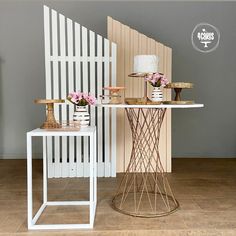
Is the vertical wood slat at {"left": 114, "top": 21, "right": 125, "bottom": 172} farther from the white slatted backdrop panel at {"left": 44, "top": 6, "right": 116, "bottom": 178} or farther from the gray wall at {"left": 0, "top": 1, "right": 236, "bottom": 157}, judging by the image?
the gray wall at {"left": 0, "top": 1, "right": 236, "bottom": 157}

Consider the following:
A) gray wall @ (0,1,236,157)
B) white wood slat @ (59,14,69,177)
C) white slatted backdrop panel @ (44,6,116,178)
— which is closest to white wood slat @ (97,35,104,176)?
white slatted backdrop panel @ (44,6,116,178)

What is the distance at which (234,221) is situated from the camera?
2.35 m

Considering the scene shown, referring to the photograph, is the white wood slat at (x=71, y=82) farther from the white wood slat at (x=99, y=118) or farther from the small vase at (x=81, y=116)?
the small vase at (x=81, y=116)

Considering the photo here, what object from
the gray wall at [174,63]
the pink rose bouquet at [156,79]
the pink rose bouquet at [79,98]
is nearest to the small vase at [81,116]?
the pink rose bouquet at [79,98]

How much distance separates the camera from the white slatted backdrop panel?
3.66 m

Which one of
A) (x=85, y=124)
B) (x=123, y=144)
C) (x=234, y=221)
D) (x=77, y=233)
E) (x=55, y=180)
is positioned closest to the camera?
(x=77, y=233)

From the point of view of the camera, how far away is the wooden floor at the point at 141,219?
2189 mm

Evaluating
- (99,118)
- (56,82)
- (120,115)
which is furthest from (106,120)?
(56,82)

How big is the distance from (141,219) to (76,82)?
206cm

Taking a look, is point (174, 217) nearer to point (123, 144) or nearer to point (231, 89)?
point (123, 144)

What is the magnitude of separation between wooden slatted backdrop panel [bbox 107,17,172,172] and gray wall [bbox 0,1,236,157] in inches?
46.6

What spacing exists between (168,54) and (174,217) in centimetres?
244

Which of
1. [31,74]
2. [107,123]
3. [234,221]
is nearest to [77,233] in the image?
[234,221]

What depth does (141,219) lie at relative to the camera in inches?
94.2
